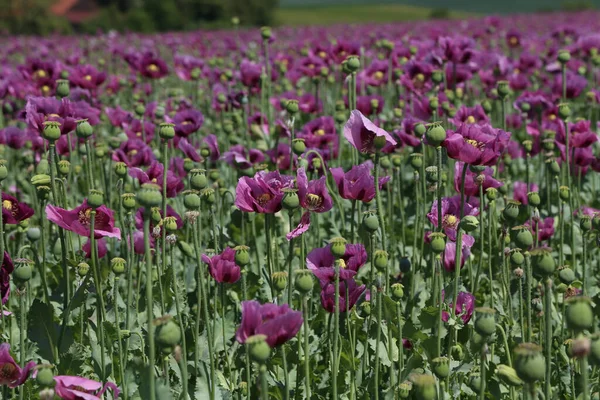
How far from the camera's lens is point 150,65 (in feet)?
17.4

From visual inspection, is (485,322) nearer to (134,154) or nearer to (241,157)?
(241,157)

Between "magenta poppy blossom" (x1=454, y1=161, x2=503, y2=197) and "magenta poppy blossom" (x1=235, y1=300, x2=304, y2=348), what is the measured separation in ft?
3.76

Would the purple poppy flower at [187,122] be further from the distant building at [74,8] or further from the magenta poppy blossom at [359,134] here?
the distant building at [74,8]

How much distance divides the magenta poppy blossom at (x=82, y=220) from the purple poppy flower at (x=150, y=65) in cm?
313

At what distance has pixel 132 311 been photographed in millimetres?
2645

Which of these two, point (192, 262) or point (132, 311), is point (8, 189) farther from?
point (132, 311)

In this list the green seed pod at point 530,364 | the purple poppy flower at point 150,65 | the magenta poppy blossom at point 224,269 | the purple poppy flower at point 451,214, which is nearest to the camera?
the green seed pod at point 530,364

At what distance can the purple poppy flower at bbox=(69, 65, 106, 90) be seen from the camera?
4.37m

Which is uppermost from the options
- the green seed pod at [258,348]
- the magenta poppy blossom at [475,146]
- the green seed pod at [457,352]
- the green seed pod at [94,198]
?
the magenta poppy blossom at [475,146]

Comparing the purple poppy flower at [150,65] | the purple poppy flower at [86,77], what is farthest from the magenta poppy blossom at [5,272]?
the purple poppy flower at [150,65]

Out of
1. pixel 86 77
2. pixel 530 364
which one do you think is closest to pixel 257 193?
pixel 530 364

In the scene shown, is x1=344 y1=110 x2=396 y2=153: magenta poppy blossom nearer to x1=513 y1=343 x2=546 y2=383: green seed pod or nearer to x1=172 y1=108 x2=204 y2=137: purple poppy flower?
x1=513 y1=343 x2=546 y2=383: green seed pod

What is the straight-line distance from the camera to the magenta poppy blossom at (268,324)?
1.60m

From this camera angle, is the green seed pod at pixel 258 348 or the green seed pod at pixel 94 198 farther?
the green seed pod at pixel 94 198
